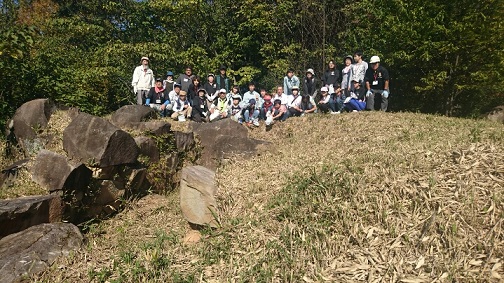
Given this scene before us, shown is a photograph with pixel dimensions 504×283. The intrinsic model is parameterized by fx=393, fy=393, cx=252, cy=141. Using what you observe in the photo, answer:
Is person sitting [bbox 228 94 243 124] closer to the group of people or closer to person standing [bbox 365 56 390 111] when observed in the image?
the group of people

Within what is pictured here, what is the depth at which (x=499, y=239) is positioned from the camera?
3973 mm

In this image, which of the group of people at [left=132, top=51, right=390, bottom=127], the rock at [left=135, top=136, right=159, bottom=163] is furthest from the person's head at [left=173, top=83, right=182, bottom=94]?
the rock at [left=135, top=136, right=159, bottom=163]

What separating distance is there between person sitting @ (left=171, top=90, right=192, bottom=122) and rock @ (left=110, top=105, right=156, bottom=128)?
135 cm

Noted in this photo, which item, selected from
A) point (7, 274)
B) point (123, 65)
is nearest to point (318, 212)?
point (7, 274)

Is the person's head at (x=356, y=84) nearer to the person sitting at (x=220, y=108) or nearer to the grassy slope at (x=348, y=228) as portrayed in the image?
the person sitting at (x=220, y=108)

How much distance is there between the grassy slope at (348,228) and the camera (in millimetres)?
4066

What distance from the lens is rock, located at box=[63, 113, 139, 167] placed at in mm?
7008

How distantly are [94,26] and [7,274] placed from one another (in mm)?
17354

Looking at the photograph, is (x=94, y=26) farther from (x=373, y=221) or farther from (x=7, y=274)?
(x=373, y=221)

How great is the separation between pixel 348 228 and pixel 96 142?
4708 mm

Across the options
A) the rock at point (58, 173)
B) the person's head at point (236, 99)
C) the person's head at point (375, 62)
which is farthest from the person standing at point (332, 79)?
the rock at point (58, 173)

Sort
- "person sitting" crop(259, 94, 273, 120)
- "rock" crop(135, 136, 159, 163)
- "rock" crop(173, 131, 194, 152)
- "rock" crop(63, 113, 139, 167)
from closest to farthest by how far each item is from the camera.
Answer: "rock" crop(63, 113, 139, 167) < "rock" crop(135, 136, 159, 163) < "rock" crop(173, 131, 194, 152) < "person sitting" crop(259, 94, 273, 120)

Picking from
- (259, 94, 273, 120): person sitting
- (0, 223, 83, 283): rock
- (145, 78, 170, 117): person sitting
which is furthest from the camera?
(145, 78, 170, 117): person sitting

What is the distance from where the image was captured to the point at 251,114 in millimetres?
10906
